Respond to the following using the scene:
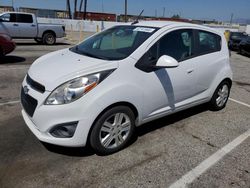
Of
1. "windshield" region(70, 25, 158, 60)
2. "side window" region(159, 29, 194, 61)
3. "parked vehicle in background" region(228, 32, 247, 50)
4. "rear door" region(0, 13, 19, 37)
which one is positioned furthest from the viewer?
"parked vehicle in background" region(228, 32, 247, 50)

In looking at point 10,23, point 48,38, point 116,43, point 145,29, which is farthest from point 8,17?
point 145,29

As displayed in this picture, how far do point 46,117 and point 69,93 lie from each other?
0.40 metres

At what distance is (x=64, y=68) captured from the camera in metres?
3.59

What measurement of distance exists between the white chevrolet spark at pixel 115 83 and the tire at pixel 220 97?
0.43 meters

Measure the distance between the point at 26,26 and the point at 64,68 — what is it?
1333 centimetres

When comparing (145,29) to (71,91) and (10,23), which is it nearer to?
(71,91)

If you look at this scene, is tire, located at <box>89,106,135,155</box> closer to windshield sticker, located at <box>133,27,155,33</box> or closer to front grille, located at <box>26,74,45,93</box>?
front grille, located at <box>26,74,45,93</box>

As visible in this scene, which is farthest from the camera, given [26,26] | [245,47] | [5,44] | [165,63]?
[245,47]

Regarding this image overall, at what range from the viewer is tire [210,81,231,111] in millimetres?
5390

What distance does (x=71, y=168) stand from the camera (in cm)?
337

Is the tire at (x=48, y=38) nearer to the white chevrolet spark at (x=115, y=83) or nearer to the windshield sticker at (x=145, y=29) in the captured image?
the white chevrolet spark at (x=115, y=83)

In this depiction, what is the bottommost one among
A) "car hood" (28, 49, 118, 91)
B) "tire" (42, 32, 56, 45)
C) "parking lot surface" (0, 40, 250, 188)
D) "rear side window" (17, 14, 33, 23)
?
"parking lot surface" (0, 40, 250, 188)

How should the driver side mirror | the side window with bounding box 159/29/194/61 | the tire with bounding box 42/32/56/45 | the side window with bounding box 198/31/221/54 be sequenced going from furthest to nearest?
the tire with bounding box 42/32/56/45
the side window with bounding box 198/31/221/54
the side window with bounding box 159/29/194/61
the driver side mirror

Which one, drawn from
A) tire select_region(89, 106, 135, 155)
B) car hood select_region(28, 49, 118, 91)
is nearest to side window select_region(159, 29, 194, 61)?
car hood select_region(28, 49, 118, 91)
